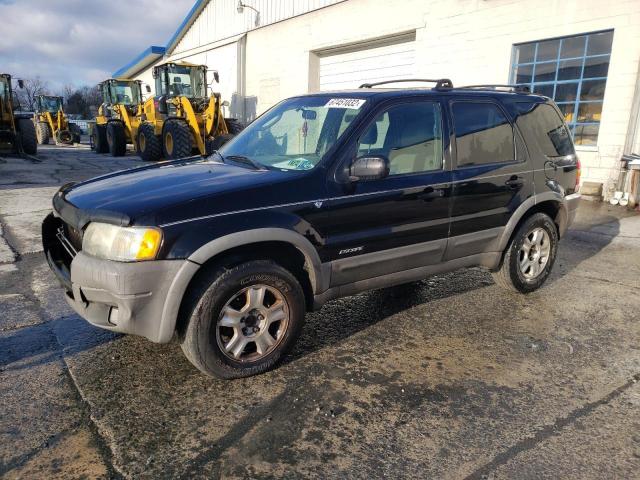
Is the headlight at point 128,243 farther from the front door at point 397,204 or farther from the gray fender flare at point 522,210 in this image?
the gray fender flare at point 522,210

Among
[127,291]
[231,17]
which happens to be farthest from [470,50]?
[231,17]

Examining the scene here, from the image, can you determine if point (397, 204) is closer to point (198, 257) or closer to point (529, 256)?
point (198, 257)

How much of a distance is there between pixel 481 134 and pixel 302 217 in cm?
192

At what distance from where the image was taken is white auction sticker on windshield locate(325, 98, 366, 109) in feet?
11.6

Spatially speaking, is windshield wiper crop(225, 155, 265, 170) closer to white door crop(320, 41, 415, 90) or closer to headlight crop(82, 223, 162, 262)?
headlight crop(82, 223, 162, 262)

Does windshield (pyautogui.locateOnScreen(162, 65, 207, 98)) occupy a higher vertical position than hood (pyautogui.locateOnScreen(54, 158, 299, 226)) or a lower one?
higher

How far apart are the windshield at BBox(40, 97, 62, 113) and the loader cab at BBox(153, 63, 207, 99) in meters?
16.6

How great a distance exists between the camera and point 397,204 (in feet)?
11.4

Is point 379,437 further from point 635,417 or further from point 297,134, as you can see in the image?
point 297,134

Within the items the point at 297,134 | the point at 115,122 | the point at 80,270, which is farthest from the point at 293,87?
the point at 80,270

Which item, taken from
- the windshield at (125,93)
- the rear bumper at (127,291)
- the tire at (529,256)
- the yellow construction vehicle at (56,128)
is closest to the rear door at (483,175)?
the tire at (529,256)

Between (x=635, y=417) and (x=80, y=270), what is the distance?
128 inches

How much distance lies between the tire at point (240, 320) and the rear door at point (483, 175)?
1.50 metres

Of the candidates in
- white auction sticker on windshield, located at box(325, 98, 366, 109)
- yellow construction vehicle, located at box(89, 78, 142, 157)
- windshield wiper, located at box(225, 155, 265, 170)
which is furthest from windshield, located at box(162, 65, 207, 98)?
white auction sticker on windshield, located at box(325, 98, 366, 109)
